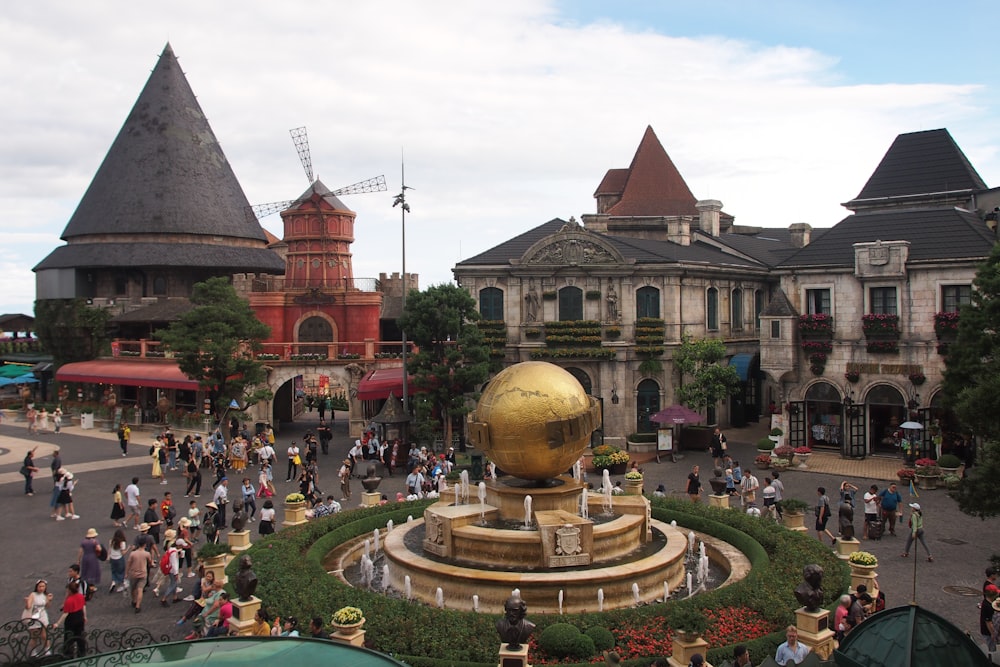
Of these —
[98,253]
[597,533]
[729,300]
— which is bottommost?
[597,533]

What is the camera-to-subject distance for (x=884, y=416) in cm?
3534

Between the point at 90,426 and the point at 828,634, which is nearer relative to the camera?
the point at 828,634

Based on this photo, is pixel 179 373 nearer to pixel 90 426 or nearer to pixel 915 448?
pixel 90 426

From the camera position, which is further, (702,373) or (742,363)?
(742,363)

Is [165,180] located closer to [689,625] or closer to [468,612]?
[468,612]

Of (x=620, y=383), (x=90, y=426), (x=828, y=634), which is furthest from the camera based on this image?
(x=90, y=426)

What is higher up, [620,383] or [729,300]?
[729,300]

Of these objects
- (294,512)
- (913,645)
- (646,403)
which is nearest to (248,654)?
(913,645)

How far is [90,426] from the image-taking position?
48.4m

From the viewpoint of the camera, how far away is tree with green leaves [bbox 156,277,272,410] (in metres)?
37.7

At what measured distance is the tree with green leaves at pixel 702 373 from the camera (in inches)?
1468

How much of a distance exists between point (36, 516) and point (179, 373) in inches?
744

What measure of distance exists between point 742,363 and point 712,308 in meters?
3.54

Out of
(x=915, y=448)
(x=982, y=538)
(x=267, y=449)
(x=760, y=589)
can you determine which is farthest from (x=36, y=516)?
(x=915, y=448)
